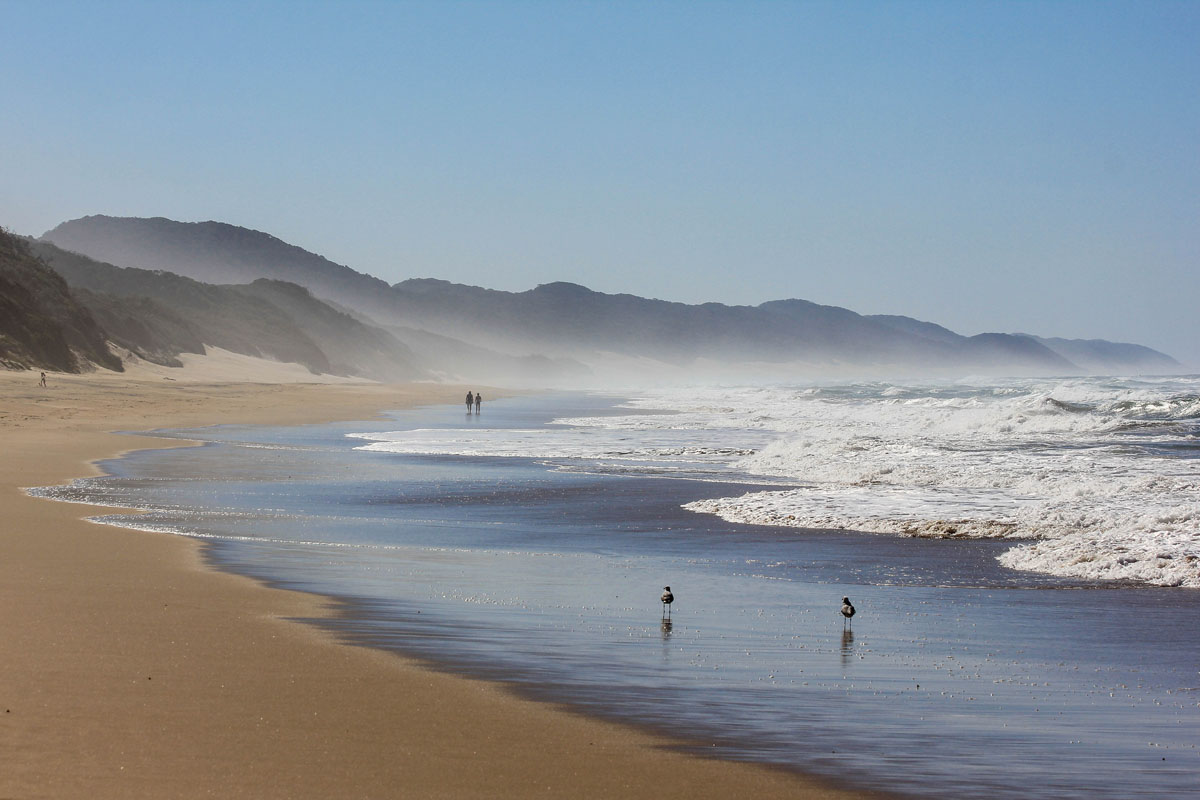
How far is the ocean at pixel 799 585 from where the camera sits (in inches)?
255

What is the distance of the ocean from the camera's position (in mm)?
6480

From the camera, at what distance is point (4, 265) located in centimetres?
6706

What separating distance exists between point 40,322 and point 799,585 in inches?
2445

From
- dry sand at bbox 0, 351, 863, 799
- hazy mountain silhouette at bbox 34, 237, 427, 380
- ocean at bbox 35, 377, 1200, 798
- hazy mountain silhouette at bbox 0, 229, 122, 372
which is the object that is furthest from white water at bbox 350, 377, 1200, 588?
hazy mountain silhouette at bbox 34, 237, 427, 380

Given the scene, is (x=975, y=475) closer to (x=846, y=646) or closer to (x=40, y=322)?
(x=846, y=646)

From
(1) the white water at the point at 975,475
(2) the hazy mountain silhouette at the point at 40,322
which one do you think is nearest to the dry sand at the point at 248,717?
(1) the white water at the point at 975,475

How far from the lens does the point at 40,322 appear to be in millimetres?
63688

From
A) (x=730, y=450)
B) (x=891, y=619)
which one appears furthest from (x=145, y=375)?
(x=891, y=619)

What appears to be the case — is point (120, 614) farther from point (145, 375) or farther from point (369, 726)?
point (145, 375)

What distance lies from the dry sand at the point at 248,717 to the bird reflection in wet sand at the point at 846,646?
249cm

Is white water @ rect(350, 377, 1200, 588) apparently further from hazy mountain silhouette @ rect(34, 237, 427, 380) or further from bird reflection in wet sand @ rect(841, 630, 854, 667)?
hazy mountain silhouette @ rect(34, 237, 427, 380)

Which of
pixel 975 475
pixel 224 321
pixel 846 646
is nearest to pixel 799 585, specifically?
pixel 846 646

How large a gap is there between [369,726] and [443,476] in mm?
16033

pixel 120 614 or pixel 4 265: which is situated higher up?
pixel 4 265
